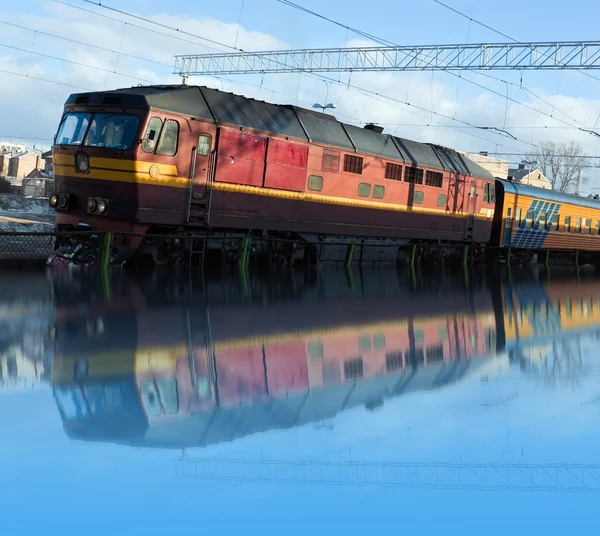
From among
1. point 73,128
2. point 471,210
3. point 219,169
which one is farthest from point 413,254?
point 73,128

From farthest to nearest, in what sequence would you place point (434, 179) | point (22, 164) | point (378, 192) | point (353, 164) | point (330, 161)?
point (22, 164)
point (434, 179)
point (378, 192)
point (353, 164)
point (330, 161)

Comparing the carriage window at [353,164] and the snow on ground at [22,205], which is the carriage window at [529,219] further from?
→ the snow on ground at [22,205]

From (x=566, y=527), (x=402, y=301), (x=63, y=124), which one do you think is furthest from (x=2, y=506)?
(x=63, y=124)

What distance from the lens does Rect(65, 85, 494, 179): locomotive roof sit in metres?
18.9

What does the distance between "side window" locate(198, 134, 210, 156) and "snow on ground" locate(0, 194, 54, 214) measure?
24.4 m

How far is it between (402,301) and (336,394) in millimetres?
8870

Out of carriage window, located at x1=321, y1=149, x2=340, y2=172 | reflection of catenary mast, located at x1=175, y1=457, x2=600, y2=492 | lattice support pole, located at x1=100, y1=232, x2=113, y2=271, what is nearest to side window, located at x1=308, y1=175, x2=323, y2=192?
carriage window, located at x1=321, y1=149, x2=340, y2=172

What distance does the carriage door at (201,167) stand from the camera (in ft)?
64.3

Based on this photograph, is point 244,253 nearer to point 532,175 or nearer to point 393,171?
point 393,171

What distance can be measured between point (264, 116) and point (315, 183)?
2706 mm

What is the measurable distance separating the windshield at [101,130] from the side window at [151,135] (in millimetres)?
274

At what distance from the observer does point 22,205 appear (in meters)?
43.3

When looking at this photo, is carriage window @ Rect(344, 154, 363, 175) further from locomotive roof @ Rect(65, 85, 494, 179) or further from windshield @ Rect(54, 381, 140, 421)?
windshield @ Rect(54, 381, 140, 421)

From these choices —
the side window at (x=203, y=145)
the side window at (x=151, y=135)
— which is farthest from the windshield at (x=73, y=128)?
the side window at (x=203, y=145)
